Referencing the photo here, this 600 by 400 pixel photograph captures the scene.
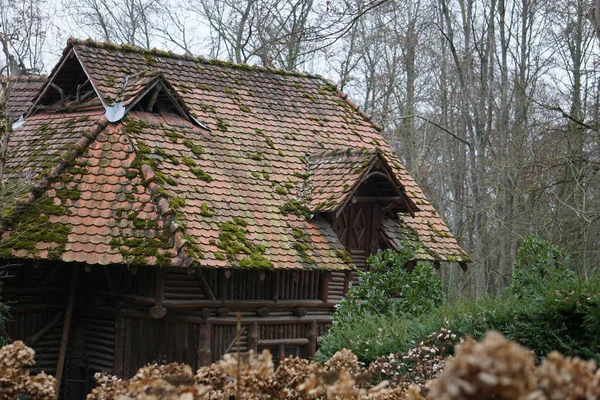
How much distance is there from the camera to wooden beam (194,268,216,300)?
13.4m

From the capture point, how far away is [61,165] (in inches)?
541

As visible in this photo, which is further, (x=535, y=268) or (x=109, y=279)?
(x=109, y=279)

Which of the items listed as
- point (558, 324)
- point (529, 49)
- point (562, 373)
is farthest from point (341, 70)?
point (562, 373)

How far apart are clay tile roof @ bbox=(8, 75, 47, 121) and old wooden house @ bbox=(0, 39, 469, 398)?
0.14 meters

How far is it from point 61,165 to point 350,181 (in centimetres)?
502

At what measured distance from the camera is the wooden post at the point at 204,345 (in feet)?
44.1

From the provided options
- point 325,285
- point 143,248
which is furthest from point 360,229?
point 143,248

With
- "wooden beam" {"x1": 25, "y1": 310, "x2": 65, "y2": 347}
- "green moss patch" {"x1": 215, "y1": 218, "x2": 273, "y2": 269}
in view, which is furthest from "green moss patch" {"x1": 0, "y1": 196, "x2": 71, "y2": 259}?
"green moss patch" {"x1": 215, "y1": 218, "x2": 273, "y2": 269}

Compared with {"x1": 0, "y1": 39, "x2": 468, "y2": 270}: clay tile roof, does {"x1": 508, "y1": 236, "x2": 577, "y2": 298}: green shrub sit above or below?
below

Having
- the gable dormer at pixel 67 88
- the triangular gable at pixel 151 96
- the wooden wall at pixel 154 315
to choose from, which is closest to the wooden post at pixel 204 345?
the wooden wall at pixel 154 315

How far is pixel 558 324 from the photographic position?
339 inches

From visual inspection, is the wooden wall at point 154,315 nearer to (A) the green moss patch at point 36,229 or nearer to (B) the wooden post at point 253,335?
(B) the wooden post at point 253,335

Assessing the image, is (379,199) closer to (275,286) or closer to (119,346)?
(275,286)

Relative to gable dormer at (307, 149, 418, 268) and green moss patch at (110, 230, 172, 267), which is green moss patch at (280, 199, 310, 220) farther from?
green moss patch at (110, 230, 172, 267)
